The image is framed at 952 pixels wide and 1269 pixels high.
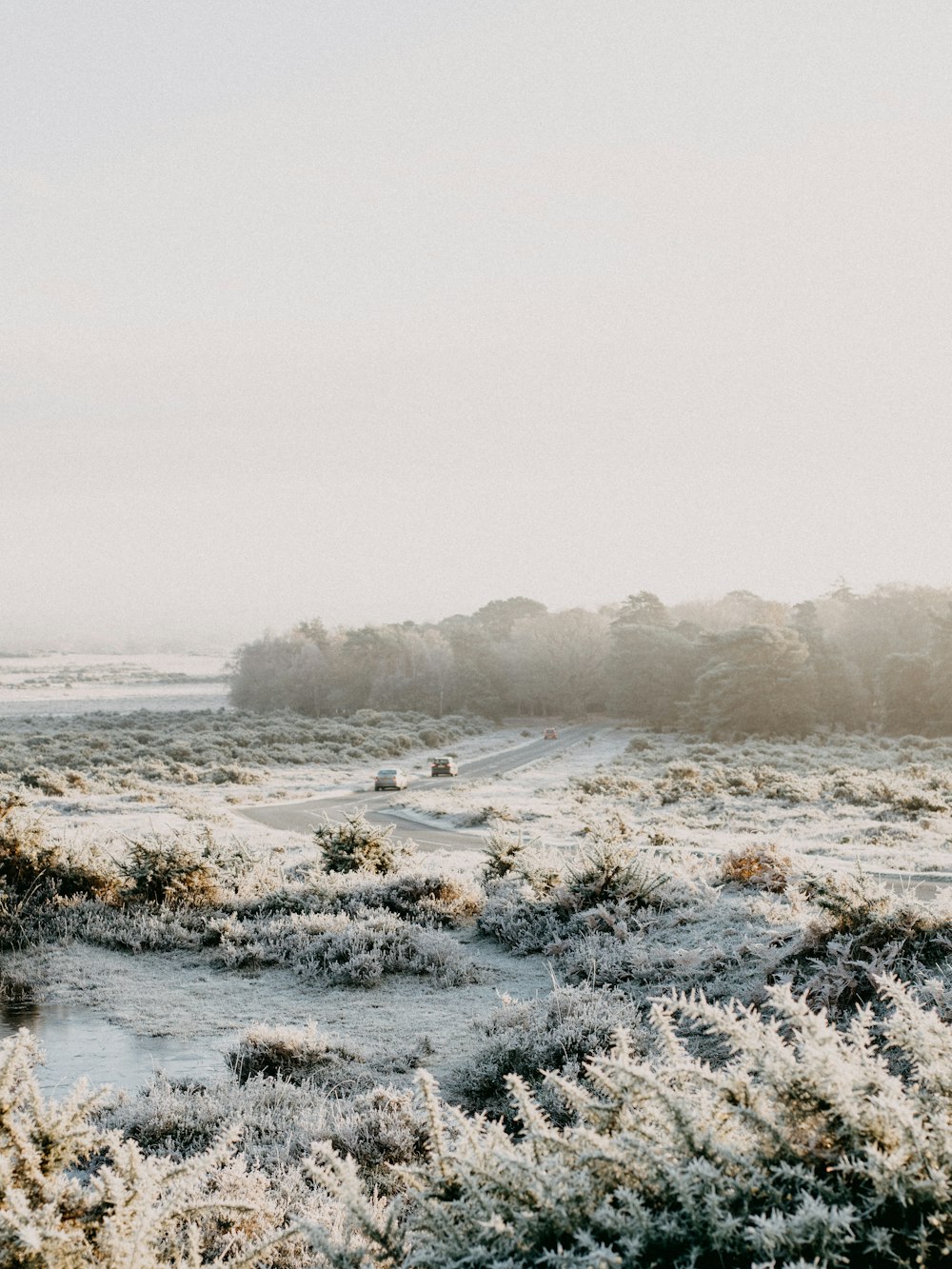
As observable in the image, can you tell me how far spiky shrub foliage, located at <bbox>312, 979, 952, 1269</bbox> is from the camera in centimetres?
280

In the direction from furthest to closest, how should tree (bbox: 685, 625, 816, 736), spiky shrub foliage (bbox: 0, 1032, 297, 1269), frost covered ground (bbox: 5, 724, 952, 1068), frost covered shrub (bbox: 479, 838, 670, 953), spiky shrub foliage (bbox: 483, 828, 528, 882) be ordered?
tree (bbox: 685, 625, 816, 736)
spiky shrub foliage (bbox: 483, 828, 528, 882)
frost covered shrub (bbox: 479, 838, 670, 953)
frost covered ground (bbox: 5, 724, 952, 1068)
spiky shrub foliage (bbox: 0, 1032, 297, 1269)

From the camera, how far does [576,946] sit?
1038cm

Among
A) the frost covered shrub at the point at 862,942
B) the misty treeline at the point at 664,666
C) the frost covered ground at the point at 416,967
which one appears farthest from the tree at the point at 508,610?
the frost covered shrub at the point at 862,942

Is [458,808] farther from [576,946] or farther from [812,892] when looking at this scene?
[812,892]

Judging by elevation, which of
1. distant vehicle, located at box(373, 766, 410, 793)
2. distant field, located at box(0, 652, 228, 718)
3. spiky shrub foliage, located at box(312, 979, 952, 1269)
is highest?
spiky shrub foliage, located at box(312, 979, 952, 1269)

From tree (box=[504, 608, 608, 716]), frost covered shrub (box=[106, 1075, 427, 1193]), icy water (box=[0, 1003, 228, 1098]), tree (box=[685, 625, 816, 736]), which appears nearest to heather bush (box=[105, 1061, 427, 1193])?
frost covered shrub (box=[106, 1075, 427, 1193])

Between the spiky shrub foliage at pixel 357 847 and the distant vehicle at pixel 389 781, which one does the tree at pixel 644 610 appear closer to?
the distant vehicle at pixel 389 781

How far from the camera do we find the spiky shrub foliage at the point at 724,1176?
9.20ft

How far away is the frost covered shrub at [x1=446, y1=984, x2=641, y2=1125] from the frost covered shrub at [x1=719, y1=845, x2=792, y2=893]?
4517 millimetres

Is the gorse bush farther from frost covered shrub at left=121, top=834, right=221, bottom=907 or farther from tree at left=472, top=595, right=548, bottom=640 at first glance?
tree at left=472, top=595, right=548, bottom=640

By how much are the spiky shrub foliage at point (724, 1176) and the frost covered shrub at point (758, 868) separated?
885 centimetres

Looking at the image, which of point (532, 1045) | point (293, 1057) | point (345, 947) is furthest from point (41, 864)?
point (532, 1045)

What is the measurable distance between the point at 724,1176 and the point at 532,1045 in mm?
4538

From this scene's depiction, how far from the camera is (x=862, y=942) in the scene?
8328 mm
